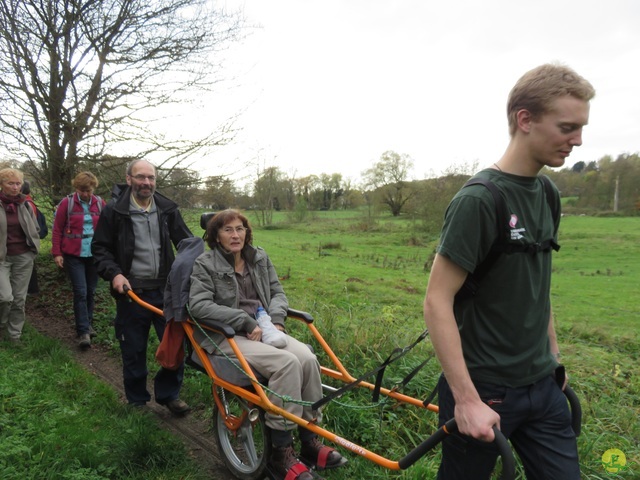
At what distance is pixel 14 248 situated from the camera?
602 cm

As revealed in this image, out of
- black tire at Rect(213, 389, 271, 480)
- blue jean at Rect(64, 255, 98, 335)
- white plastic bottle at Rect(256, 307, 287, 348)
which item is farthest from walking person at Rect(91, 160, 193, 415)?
blue jean at Rect(64, 255, 98, 335)

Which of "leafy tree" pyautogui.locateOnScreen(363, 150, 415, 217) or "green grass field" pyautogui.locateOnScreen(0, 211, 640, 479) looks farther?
"leafy tree" pyautogui.locateOnScreen(363, 150, 415, 217)

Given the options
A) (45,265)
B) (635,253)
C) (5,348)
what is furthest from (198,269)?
(635,253)

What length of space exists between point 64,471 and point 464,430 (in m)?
2.79

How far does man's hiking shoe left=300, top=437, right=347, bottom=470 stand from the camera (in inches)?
124

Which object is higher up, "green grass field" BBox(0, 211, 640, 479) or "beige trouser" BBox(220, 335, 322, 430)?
"beige trouser" BBox(220, 335, 322, 430)

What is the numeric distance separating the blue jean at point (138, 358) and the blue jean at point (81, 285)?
2.07 m

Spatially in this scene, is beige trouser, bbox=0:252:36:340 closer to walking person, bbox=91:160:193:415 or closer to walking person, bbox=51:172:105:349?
walking person, bbox=51:172:105:349

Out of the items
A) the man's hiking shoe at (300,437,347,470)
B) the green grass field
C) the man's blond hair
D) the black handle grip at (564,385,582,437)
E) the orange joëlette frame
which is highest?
the man's blond hair

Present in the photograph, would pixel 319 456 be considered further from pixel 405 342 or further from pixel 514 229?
pixel 405 342

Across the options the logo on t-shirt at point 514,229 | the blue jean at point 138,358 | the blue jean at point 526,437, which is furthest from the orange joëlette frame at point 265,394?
the logo on t-shirt at point 514,229

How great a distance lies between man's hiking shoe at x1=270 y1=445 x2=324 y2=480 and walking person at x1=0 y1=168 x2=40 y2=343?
4424 millimetres

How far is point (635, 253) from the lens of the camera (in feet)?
74.5

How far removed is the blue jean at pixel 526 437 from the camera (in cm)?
190
